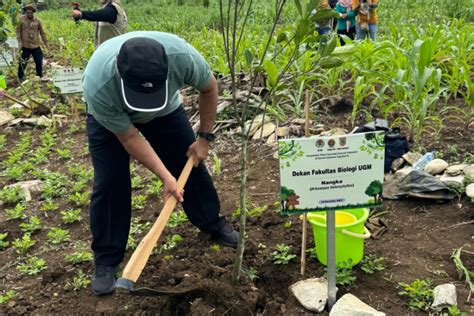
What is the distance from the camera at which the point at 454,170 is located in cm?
286

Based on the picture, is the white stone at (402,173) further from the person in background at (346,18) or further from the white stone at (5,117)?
the white stone at (5,117)

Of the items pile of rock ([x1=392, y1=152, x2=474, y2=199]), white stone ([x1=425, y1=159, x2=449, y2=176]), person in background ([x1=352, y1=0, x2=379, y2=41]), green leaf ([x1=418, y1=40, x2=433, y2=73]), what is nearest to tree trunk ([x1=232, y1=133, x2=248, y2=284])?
pile of rock ([x1=392, y1=152, x2=474, y2=199])

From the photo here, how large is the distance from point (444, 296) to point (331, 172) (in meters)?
0.72

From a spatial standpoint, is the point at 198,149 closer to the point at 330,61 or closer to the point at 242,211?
the point at 242,211

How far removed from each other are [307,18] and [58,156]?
3584 mm

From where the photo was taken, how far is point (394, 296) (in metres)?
2.03

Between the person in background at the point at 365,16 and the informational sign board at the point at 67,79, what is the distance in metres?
3.46

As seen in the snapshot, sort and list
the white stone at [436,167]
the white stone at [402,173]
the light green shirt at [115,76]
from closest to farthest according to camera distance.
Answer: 1. the light green shirt at [115,76]
2. the white stone at [402,173]
3. the white stone at [436,167]

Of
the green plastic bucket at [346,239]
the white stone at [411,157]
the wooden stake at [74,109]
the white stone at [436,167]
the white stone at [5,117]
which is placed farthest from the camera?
the white stone at [5,117]

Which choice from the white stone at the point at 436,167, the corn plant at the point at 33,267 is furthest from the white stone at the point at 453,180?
the corn plant at the point at 33,267

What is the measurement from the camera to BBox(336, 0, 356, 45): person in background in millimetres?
5996

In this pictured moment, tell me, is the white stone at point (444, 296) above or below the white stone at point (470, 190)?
below

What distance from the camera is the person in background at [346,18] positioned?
19.7 ft

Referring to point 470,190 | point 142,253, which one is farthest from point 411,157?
point 142,253
